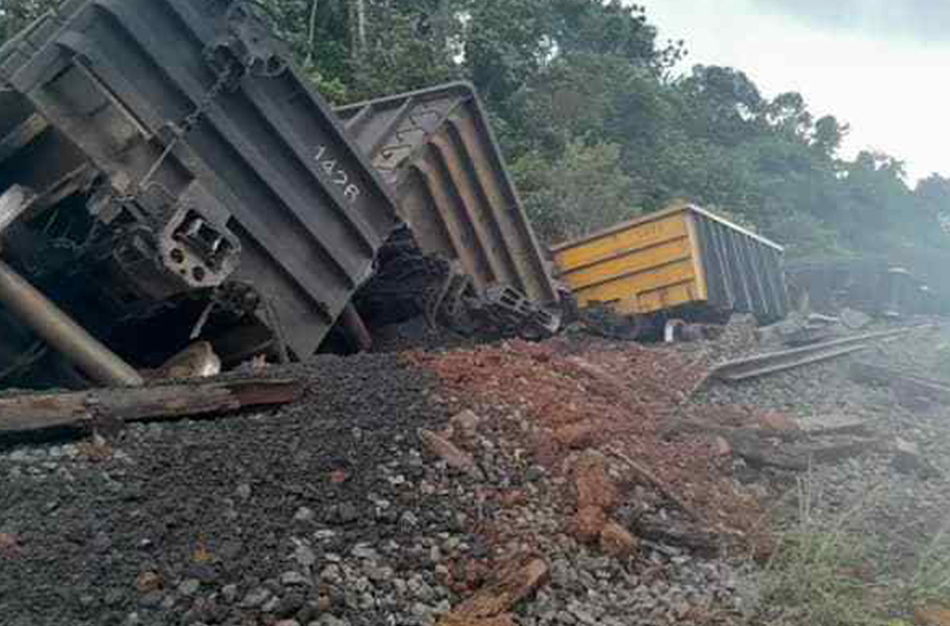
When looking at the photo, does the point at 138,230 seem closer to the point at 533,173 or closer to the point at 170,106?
the point at 170,106

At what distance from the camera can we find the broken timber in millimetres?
3438

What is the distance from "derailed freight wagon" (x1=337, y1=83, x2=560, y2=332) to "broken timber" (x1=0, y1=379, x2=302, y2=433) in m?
2.03

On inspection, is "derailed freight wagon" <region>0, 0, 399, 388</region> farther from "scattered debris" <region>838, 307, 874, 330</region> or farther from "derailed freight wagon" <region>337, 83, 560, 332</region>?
"scattered debris" <region>838, 307, 874, 330</region>

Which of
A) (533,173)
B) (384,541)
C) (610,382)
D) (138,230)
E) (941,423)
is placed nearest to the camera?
(384,541)

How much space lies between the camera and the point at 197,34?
4.48m

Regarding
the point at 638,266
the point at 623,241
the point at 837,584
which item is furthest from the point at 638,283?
the point at 837,584

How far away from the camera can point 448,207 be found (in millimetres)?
6730

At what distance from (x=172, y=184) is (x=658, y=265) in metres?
6.42

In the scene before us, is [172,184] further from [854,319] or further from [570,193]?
[854,319]

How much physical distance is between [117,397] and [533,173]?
41.4 ft

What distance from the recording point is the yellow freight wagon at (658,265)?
9461 millimetres

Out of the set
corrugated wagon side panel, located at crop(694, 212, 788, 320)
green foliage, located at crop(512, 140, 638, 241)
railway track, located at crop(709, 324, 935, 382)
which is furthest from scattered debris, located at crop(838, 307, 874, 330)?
green foliage, located at crop(512, 140, 638, 241)

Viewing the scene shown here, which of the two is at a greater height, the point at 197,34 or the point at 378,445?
the point at 197,34

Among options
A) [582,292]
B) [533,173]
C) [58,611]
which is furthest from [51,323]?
[533,173]
